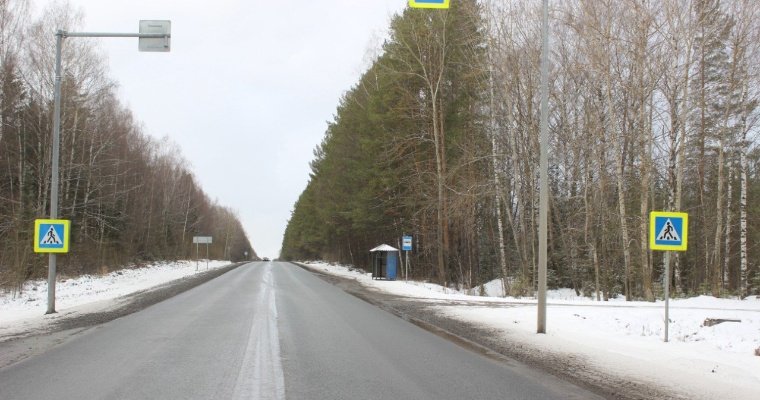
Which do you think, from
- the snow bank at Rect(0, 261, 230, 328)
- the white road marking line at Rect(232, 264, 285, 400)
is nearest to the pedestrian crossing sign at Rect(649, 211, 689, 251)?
the white road marking line at Rect(232, 264, 285, 400)

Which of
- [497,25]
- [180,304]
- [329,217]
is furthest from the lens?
[329,217]

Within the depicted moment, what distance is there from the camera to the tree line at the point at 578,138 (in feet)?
70.8

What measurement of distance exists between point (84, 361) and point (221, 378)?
102 inches

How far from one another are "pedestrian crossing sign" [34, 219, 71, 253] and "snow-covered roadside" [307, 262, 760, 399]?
10680 mm

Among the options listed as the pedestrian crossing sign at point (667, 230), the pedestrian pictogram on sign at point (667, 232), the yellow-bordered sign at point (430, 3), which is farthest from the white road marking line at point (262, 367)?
Result: the pedestrian pictogram on sign at point (667, 232)

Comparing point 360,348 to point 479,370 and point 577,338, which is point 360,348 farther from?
point 577,338

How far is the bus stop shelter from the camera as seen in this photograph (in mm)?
34625

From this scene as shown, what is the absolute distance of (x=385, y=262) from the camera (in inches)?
1419

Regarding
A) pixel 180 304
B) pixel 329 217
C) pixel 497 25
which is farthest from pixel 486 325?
pixel 329 217

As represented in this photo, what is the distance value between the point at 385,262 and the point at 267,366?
28.2 meters

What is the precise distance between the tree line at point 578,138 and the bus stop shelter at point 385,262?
236 cm

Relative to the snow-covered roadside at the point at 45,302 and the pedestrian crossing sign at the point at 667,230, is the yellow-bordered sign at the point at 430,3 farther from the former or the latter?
the snow-covered roadside at the point at 45,302

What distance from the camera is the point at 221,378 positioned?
711 centimetres

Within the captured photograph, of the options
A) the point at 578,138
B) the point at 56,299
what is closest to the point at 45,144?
the point at 56,299
